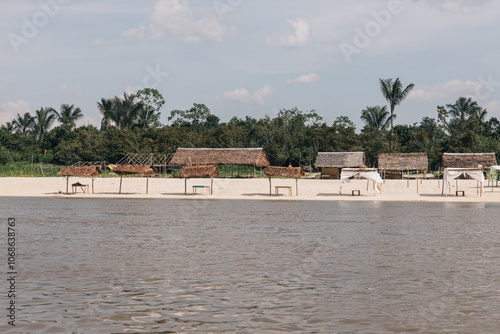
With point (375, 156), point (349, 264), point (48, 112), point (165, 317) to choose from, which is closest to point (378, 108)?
point (375, 156)

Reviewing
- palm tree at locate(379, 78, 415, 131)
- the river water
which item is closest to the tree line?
palm tree at locate(379, 78, 415, 131)

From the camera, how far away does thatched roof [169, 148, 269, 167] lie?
52.5m

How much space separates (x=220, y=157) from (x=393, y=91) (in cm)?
2588

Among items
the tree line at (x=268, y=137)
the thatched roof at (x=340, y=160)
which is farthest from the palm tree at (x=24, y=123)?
the thatched roof at (x=340, y=160)

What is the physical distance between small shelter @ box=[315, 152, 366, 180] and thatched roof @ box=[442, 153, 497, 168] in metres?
8.03

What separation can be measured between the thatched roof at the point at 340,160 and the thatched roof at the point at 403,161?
1.99 metres

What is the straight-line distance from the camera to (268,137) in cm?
6081

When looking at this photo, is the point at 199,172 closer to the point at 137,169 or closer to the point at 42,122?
the point at 137,169

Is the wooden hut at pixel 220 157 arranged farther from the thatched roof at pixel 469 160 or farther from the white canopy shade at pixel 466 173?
the white canopy shade at pixel 466 173

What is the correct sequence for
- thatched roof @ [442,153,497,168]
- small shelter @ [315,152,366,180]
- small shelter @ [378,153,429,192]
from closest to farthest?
1. thatched roof @ [442,153,497,168]
2. small shelter @ [315,152,366,180]
3. small shelter @ [378,153,429,192]

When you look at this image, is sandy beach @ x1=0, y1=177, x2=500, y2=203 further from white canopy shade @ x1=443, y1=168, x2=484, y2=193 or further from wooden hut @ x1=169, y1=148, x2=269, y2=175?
wooden hut @ x1=169, y1=148, x2=269, y2=175

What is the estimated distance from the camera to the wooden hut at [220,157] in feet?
172

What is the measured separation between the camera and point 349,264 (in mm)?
11219

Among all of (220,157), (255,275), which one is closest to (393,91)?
(220,157)
